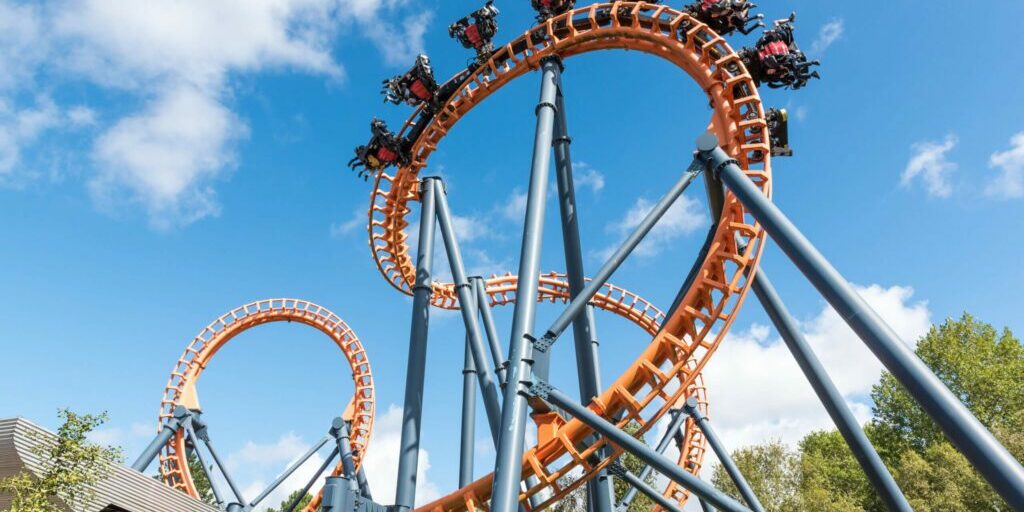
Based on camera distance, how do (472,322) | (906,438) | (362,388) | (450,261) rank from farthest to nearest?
(906,438), (362,388), (450,261), (472,322)

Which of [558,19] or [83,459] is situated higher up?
[558,19]

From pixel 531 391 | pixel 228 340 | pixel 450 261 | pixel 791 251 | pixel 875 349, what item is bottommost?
pixel 875 349

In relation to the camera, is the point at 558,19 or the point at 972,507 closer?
the point at 558,19

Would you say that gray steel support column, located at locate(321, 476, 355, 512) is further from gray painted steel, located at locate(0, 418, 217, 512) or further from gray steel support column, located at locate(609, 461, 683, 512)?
gray painted steel, located at locate(0, 418, 217, 512)

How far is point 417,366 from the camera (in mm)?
8141

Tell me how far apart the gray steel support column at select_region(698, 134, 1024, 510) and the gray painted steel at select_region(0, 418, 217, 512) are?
9.04m

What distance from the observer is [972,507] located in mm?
14336

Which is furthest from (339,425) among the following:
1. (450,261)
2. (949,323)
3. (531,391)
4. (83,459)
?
(949,323)

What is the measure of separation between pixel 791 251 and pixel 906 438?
17.3 meters

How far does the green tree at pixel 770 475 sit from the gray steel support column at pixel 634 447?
42.7 ft

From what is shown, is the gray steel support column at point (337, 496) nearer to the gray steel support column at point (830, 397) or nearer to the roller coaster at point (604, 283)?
the roller coaster at point (604, 283)

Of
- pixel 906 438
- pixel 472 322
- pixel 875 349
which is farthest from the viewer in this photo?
pixel 906 438

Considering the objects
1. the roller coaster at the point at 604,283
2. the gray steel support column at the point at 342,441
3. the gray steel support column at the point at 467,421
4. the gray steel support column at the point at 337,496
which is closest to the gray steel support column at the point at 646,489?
the roller coaster at the point at 604,283

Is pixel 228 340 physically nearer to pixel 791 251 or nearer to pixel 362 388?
pixel 362 388
